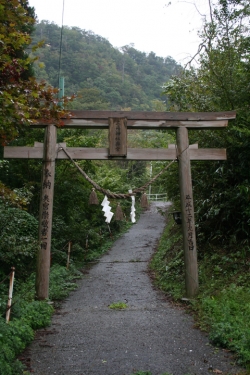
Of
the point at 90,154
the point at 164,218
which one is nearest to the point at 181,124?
the point at 90,154

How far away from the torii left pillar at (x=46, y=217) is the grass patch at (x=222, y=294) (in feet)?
9.31

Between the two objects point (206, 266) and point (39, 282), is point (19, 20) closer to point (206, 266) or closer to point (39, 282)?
point (39, 282)

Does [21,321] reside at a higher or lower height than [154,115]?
lower

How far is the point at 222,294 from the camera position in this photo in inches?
279

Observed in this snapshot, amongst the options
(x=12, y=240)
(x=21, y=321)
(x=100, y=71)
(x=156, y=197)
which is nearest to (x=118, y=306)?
(x=12, y=240)

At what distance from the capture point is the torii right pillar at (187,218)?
8.20m

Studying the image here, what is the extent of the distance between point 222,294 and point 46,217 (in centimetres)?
380

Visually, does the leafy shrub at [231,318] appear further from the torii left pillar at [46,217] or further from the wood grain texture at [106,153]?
the torii left pillar at [46,217]

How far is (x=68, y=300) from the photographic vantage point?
30.0 ft

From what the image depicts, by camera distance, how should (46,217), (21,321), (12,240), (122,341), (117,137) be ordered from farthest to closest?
(117,137) < (46,217) < (12,240) < (21,321) < (122,341)

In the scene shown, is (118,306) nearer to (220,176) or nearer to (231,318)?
(231,318)

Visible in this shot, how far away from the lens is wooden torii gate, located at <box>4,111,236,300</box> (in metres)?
8.33

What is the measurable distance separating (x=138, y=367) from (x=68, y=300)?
15.3ft

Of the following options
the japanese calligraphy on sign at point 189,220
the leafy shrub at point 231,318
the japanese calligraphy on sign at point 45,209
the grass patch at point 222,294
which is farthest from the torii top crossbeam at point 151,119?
the leafy shrub at point 231,318
